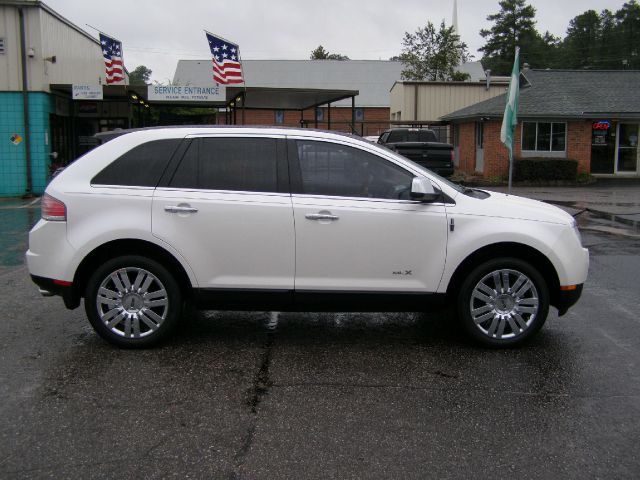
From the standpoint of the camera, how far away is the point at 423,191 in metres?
5.38

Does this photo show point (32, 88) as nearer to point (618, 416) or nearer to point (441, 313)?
point (441, 313)

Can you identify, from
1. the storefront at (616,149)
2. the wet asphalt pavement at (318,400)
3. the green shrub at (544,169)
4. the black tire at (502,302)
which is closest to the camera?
the wet asphalt pavement at (318,400)

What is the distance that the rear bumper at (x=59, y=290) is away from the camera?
556 centimetres

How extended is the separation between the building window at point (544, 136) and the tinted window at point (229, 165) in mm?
22321

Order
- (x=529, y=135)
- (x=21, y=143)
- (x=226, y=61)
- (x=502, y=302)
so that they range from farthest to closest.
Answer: (x=529, y=135)
(x=21, y=143)
(x=226, y=61)
(x=502, y=302)

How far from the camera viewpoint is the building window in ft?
85.7

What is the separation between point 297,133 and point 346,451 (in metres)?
2.82

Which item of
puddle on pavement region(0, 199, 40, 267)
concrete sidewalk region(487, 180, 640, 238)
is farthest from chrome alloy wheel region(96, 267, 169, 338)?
concrete sidewalk region(487, 180, 640, 238)

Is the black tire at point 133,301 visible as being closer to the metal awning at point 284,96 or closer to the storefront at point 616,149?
the metal awning at point 284,96

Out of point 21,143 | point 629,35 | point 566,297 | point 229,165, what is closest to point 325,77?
point 21,143

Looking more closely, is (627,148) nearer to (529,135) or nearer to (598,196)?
(529,135)

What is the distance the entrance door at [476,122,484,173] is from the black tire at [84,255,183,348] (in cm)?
2299

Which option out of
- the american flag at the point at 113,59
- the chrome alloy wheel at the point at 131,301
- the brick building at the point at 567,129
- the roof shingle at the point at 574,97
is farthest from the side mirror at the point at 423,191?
the brick building at the point at 567,129

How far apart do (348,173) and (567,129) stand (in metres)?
22.7
